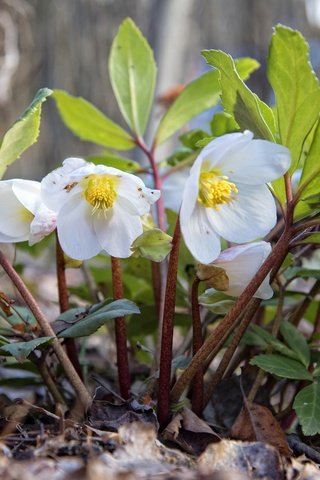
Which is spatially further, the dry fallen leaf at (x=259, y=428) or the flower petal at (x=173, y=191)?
the flower petal at (x=173, y=191)

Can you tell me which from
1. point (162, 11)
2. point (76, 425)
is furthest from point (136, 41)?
point (162, 11)

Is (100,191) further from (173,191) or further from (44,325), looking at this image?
(173,191)

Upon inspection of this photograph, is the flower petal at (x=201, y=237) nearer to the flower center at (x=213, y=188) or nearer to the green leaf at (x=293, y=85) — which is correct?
the flower center at (x=213, y=188)

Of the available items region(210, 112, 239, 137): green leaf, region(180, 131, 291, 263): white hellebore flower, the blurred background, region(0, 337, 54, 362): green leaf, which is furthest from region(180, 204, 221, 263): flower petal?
the blurred background

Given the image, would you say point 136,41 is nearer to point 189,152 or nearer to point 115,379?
point 189,152

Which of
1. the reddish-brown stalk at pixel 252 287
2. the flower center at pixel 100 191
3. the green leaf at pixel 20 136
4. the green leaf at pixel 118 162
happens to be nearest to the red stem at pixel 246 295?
the reddish-brown stalk at pixel 252 287

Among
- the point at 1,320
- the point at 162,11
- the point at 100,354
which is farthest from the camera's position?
the point at 162,11

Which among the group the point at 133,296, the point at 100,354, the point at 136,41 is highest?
the point at 136,41
